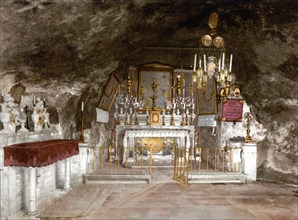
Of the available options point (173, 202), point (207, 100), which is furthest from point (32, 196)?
point (207, 100)

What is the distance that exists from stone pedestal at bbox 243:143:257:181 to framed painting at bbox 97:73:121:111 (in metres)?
6.42

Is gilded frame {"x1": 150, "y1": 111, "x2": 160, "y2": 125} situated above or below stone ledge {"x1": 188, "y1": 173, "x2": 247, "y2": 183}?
above

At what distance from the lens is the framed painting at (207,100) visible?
44.3 feet

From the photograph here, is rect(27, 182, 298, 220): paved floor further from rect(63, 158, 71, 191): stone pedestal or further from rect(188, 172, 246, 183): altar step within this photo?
rect(188, 172, 246, 183): altar step

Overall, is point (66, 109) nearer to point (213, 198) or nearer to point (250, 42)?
point (213, 198)

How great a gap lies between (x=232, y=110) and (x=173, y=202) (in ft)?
19.2

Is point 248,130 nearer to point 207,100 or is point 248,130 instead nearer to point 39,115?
point 207,100

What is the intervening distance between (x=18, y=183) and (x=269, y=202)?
685cm

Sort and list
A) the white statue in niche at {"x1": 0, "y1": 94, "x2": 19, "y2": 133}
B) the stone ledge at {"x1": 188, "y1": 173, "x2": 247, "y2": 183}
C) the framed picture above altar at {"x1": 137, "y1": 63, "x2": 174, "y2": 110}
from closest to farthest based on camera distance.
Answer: the white statue in niche at {"x1": 0, "y1": 94, "x2": 19, "y2": 133} < the stone ledge at {"x1": 188, "y1": 173, "x2": 247, "y2": 183} < the framed picture above altar at {"x1": 137, "y1": 63, "x2": 174, "y2": 110}

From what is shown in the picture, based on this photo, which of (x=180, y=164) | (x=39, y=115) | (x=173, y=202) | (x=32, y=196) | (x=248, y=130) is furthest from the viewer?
(x=248, y=130)

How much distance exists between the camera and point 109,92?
13.5m

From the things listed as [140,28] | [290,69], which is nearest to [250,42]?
[290,69]

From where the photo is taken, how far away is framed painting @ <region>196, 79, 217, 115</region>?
1351 cm

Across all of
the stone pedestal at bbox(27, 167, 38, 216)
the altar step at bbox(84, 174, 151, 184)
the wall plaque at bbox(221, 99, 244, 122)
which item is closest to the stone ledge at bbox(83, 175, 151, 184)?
the altar step at bbox(84, 174, 151, 184)
